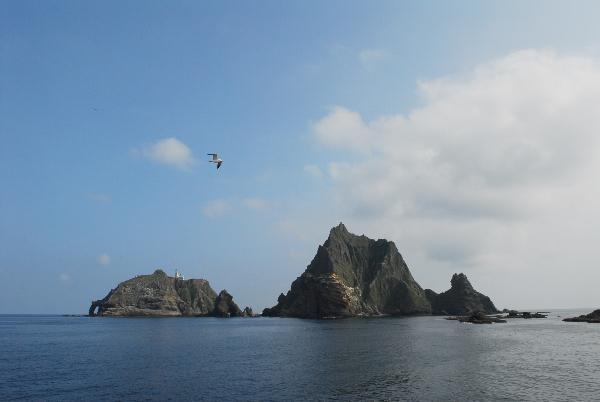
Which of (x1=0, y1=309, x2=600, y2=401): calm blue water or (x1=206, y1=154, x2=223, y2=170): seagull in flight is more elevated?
(x1=206, y1=154, x2=223, y2=170): seagull in flight

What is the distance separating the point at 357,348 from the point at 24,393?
59.5m

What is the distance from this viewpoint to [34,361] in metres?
75.1

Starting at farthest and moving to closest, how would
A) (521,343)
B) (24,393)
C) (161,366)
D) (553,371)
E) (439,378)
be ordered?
(521,343), (161,366), (553,371), (439,378), (24,393)

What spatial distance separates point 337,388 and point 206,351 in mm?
46174

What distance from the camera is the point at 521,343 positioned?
9562 cm

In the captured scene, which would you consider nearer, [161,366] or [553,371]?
[553,371]

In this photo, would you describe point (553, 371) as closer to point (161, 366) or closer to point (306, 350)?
point (306, 350)

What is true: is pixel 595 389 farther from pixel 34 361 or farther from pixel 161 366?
pixel 34 361

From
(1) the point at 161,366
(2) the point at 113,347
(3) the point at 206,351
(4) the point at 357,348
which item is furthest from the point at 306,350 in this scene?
(2) the point at 113,347

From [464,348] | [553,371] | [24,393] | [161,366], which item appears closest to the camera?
[24,393]

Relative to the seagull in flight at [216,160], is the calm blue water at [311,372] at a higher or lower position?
lower

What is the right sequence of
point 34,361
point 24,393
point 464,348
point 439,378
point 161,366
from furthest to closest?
point 464,348 < point 34,361 < point 161,366 < point 439,378 < point 24,393

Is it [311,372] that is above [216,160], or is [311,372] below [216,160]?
below

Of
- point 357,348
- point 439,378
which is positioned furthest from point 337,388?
point 357,348
